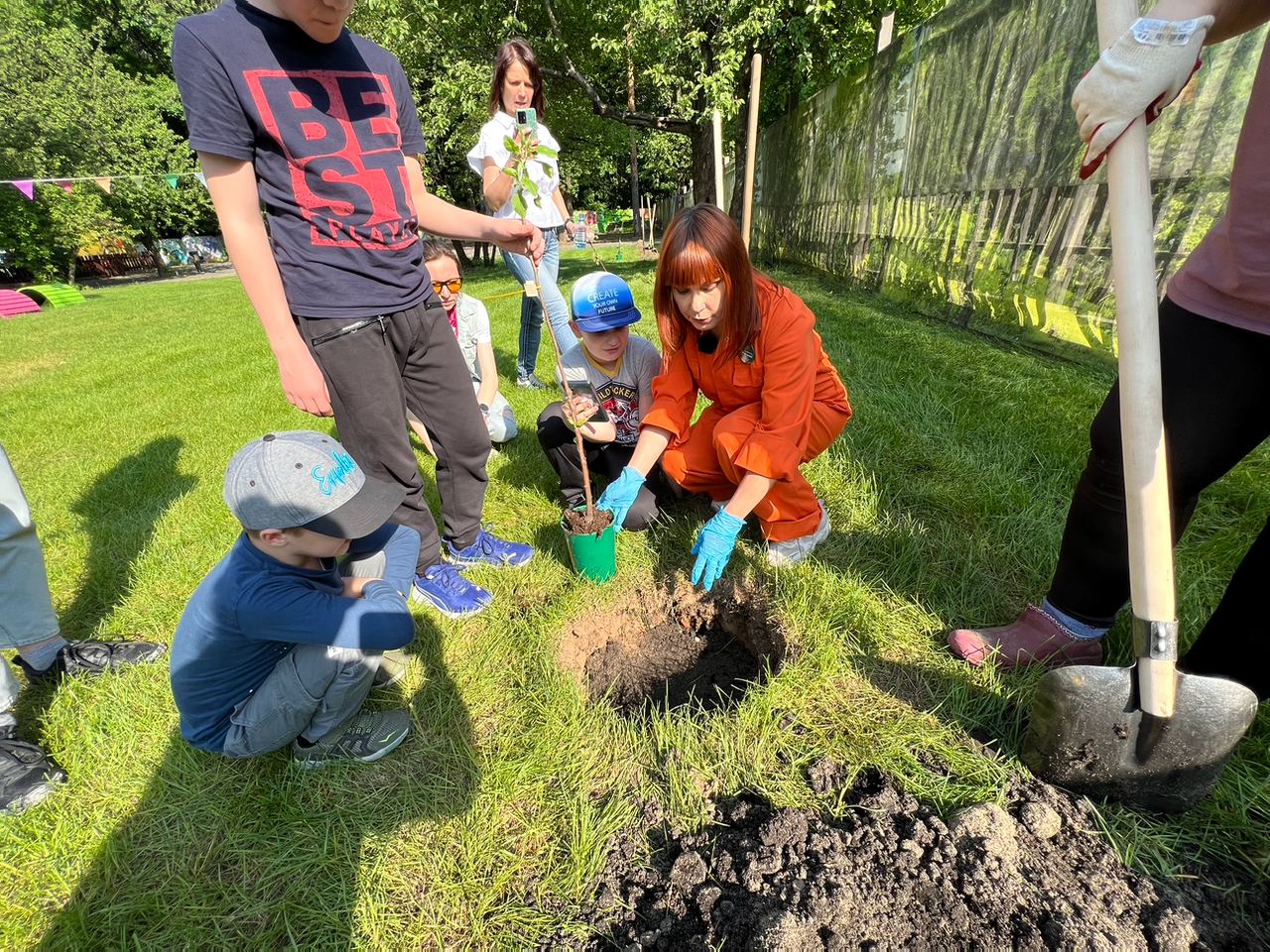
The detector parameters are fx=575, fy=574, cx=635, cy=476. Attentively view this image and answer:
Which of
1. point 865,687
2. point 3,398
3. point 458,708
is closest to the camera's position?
point 865,687

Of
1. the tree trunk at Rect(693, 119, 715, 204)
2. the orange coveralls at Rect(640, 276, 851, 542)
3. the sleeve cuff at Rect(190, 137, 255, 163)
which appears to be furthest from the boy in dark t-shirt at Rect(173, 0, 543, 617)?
the tree trunk at Rect(693, 119, 715, 204)

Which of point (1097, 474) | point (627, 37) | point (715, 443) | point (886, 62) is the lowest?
point (715, 443)

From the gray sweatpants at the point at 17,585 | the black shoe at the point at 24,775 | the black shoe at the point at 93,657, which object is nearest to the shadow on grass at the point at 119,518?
the black shoe at the point at 93,657

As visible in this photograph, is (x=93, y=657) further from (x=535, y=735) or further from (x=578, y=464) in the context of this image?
(x=578, y=464)

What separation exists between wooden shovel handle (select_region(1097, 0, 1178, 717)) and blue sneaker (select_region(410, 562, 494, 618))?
1962 mm

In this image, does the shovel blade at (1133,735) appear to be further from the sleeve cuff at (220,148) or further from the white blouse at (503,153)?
the white blouse at (503,153)

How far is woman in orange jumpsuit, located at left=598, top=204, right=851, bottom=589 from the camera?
197 cm

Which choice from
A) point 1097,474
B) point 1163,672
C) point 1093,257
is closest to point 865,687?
point 1163,672

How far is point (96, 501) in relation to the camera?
3326mm

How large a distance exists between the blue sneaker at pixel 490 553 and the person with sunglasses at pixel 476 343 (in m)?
1.14

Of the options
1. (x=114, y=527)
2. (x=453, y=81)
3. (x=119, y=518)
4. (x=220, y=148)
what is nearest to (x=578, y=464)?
(x=220, y=148)

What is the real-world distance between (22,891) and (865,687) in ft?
7.35

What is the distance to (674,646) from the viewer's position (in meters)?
2.28

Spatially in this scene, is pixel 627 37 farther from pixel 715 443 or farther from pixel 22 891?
pixel 22 891
